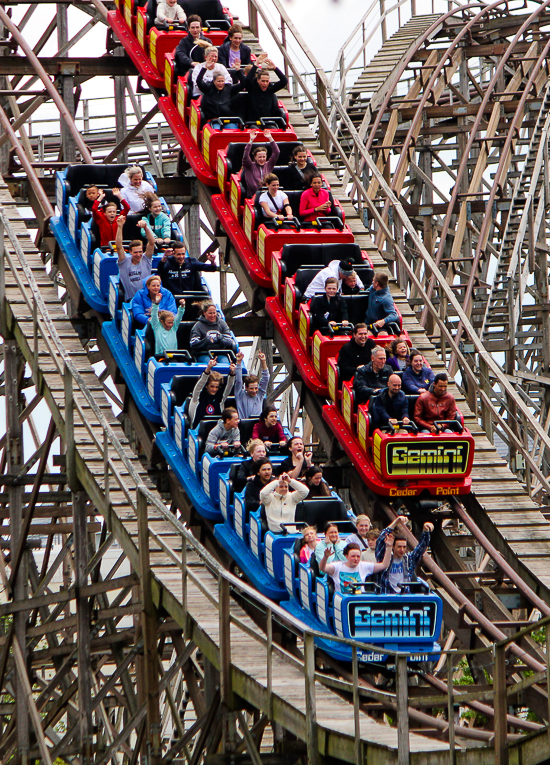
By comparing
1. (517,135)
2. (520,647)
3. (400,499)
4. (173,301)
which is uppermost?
(517,135)

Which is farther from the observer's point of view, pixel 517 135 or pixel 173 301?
pixel 517 135

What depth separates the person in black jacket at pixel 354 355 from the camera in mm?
12258

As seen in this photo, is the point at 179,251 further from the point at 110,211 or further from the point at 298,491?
the point at 298,491

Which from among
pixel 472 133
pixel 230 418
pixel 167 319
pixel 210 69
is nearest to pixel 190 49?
pixel 210 69

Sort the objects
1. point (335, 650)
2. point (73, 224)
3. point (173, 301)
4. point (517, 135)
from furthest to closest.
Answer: point (517, 135) < point (73, 224) < point (173, 301) < point (335, 650)

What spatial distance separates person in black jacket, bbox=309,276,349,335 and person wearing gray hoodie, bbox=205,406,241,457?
154 centimetres

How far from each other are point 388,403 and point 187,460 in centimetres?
166

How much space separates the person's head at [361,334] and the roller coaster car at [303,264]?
1.03 meters

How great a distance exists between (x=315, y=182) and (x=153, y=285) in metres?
2.33

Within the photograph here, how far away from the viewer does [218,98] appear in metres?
15.4

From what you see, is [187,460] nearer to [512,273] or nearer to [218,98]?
[218,98]

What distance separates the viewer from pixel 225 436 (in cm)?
1159

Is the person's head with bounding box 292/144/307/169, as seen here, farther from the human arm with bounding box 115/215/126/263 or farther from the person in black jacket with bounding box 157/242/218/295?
the human arm with bounding box 115/215/126/263

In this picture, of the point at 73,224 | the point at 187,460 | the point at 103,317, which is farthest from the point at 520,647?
the point at 73,224
